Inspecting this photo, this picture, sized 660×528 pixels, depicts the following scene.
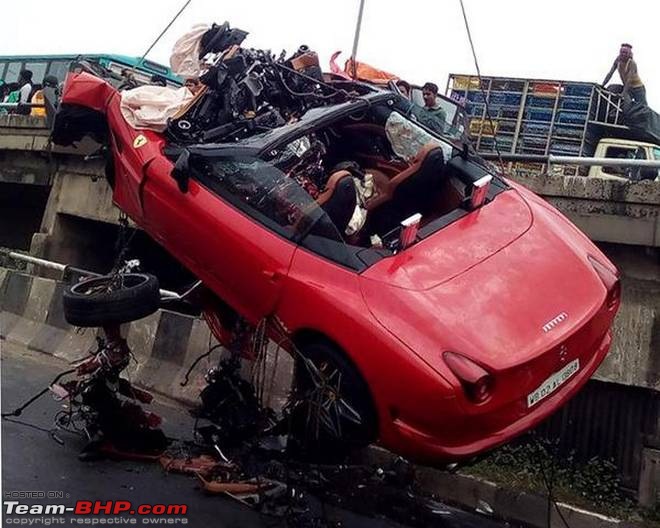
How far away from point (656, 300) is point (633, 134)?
6.32 metres

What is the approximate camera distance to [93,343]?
27.1ft

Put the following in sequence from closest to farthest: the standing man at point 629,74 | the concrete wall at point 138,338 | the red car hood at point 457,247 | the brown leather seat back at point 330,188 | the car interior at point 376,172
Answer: the red car hood at point 457,247 < the brown leather seat back at point 330,188 < the car interior at point 376,172 < the concrete wall at point 138,338 < the standing man at point 629,74

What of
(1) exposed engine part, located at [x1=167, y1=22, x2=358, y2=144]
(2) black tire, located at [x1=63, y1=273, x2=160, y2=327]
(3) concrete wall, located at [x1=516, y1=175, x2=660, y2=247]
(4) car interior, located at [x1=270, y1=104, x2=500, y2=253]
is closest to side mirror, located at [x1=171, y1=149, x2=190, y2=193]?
(1) exposed engine part, located at [x1=167, y1=22, x2=358, y2=144]

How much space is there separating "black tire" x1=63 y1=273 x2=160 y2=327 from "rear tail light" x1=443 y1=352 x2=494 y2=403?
7.30ft

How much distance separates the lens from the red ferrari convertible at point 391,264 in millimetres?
3654

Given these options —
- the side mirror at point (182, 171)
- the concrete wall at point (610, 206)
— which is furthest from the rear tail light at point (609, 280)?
the side mirror at point (182, 171)

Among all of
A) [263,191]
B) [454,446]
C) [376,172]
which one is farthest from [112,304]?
[454,446]

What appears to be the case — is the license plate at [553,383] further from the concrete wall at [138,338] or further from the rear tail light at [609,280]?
the concrete wall at [138,338]

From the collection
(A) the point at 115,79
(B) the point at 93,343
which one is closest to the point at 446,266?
(A) the point at 115,79

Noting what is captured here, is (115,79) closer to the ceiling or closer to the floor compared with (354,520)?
closer to the ceiling

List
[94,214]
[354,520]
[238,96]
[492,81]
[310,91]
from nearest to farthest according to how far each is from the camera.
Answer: [354,520] < [238,96] < [310,91] < [94,214] < [492,81]

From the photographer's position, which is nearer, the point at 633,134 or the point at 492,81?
the point at 633,134

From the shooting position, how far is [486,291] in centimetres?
390

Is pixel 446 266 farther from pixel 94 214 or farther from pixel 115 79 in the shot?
pixel 94 214
